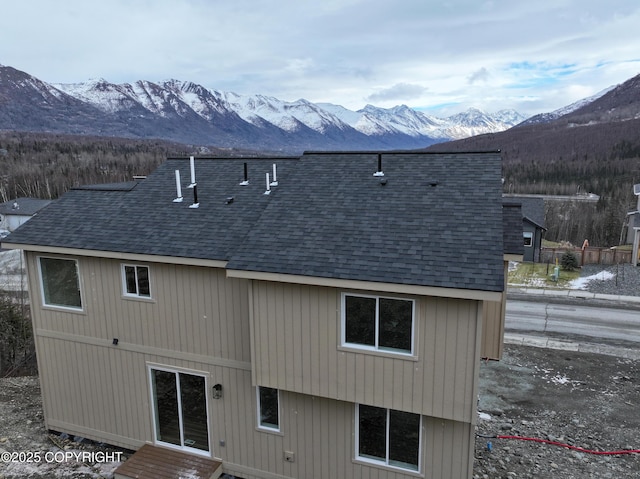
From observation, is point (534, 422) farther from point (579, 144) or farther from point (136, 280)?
point (579, 144)

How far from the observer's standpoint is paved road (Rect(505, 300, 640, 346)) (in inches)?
690

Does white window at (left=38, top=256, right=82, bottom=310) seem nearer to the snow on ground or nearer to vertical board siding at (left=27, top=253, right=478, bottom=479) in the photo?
vertical board siding at (left=27, top=253, right=478, bottom=479)

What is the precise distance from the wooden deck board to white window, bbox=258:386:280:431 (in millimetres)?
1386

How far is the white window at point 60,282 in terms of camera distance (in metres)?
9.13

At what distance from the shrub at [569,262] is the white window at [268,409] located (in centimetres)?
2508

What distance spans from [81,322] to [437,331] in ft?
24.2

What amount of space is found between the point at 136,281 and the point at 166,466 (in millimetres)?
3604

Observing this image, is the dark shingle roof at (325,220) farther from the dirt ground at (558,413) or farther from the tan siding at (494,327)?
the dirt ground at (558,413)

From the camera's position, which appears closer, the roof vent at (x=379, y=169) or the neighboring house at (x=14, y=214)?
the roof vent at (x=379, y=169)

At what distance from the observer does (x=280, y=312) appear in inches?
281

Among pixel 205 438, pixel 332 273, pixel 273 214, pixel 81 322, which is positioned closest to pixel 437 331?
pixel 332 273

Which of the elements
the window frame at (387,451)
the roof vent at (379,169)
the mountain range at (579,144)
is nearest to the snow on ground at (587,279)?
the roof vent at (379,169)

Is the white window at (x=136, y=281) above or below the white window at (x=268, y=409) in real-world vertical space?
above

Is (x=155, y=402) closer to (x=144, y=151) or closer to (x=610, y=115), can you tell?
(x=144, y=151)
